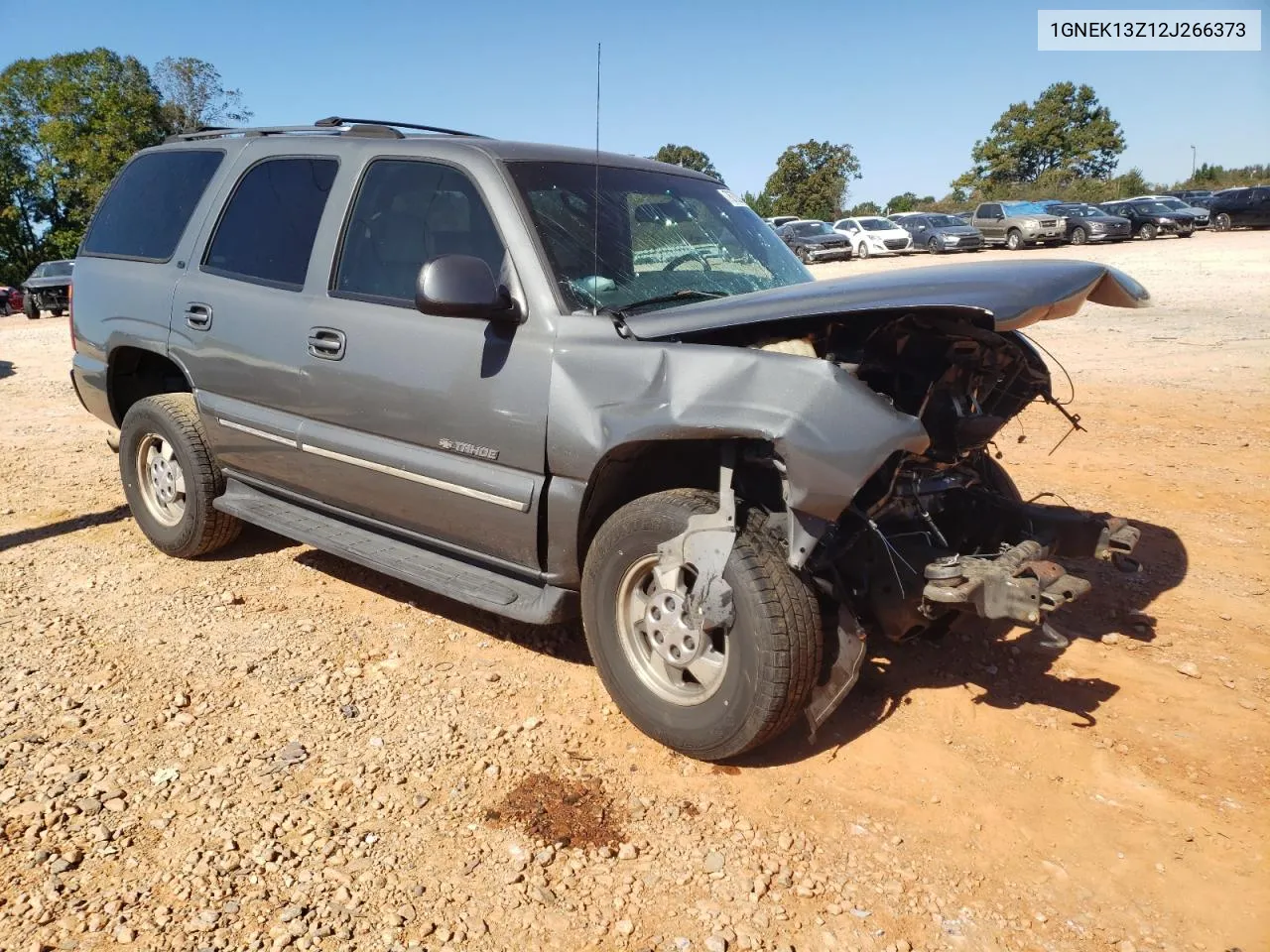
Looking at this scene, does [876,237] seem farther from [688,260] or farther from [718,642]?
[718,642]

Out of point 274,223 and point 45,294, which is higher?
point 45,294

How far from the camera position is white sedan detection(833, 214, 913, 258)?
31406mm

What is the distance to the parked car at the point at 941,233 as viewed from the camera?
1225 inches

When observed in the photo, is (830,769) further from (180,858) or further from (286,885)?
(180,858)

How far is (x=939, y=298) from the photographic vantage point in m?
2.82

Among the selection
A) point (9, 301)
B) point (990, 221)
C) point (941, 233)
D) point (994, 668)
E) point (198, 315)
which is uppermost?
point (990, 221)

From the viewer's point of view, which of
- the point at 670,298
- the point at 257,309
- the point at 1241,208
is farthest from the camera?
the point at 1241,208

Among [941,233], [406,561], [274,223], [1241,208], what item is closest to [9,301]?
[941,233]

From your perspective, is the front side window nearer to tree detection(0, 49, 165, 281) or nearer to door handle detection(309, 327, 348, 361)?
door handle detection(309, 327, 348, 361)

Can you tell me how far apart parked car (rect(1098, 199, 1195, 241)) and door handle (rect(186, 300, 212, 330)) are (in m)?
33.0

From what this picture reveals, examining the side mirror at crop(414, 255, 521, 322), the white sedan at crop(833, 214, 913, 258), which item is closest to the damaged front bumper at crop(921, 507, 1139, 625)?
the side mirror at crop(414, 255, 521, 322)

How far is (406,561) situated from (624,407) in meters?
1.31

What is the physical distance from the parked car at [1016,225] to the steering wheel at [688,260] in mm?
30351

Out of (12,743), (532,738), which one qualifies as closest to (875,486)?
(532,738)
